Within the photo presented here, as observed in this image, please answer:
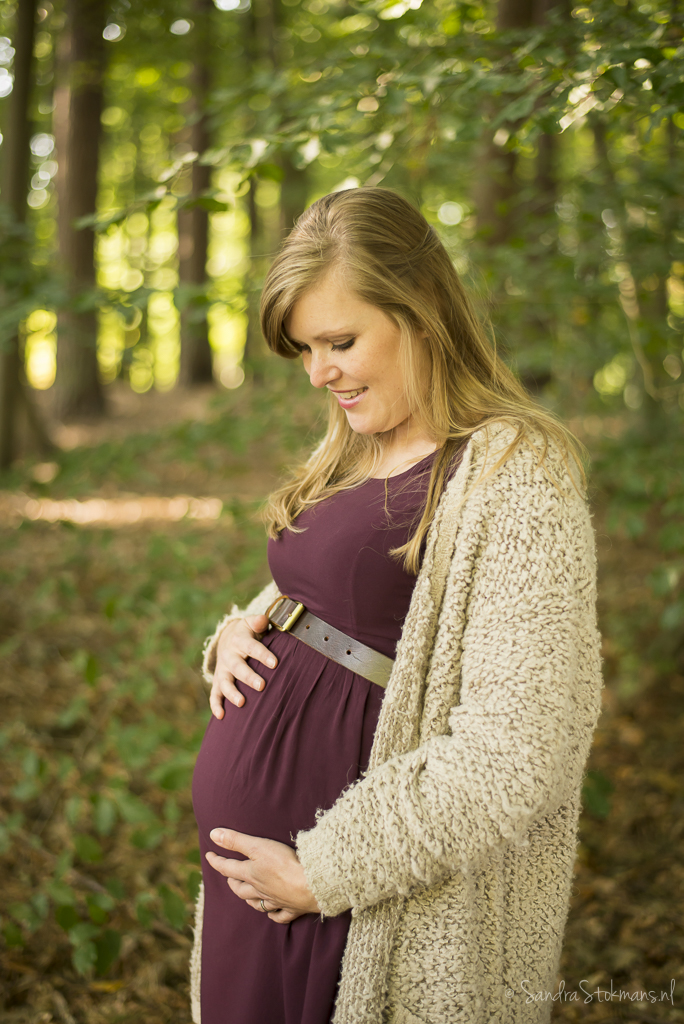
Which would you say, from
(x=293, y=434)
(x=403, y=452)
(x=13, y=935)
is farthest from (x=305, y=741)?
(x=293, y=434)

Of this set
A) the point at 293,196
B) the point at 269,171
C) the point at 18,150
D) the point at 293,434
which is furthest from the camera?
the point at 293,196

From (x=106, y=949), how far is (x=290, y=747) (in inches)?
52.0

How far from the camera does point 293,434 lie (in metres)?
4.39

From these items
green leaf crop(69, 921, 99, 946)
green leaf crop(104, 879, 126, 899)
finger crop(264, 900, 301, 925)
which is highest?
finger crop(264, 900, 301, 925)

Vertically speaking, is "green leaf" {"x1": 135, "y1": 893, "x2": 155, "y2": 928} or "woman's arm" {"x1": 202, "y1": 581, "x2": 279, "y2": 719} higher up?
"woman's arm" {"x1": 202, "y1": 581, "x2": 279, "y2": 719}

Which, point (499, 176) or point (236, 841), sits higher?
point (499, 176)

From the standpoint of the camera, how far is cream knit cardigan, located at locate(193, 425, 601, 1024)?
1.07 meters

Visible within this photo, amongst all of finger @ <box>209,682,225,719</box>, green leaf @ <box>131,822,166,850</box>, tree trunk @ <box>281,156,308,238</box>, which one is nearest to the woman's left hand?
finger @ <box>209,682,225,719</box>

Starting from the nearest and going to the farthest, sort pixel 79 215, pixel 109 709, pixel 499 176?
pixel 109 709 → pixel 499 176 → pixel 79 215

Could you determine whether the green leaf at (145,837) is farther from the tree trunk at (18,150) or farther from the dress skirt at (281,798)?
the tree trunk at (18,150)

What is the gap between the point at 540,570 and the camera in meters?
1.10

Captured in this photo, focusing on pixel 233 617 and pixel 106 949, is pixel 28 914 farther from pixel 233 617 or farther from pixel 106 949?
pixel 233 617

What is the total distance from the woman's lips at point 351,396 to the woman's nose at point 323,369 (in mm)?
41

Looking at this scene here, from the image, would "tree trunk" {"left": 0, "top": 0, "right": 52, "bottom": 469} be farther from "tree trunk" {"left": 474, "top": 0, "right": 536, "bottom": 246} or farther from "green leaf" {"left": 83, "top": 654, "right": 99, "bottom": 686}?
"tree trunk" {"left": 474, "top": 0, "right": 536, "bottom": 246}
